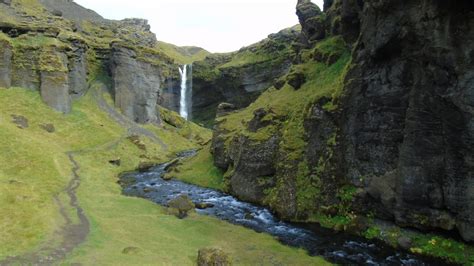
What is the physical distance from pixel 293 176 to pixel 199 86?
102 m

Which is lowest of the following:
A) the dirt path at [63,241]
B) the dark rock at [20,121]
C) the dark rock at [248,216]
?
the dark rock at [248,216]

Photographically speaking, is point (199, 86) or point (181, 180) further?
point (199, 86)

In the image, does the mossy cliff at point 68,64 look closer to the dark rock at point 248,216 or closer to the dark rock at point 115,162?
the dark rock at point 115,162

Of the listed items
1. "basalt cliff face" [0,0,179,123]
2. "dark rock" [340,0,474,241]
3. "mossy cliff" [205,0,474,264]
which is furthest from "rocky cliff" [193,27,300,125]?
"dark rock" [340,0,474,241]

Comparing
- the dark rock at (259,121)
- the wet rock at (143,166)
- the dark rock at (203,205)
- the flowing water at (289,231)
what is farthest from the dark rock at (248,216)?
the wet rock at (143,166)

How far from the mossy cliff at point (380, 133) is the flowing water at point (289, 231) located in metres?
1.82

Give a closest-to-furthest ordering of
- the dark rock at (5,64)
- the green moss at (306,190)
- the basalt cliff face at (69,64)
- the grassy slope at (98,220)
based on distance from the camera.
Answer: the grassy slope at (98,220), the green moss at (306,190), the dark rock at (5,64), the basalt cliff face at (69,64)

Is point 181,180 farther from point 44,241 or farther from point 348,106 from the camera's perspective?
point 44,241

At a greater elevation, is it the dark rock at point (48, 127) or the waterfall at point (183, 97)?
the waterfall at point (183, 97)

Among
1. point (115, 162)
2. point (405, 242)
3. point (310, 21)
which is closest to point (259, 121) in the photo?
point (310, 21)

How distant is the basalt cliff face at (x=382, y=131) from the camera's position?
30.5 metres

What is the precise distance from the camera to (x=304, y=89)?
2195 inches

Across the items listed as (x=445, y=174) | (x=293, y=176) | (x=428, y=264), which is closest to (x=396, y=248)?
(x=428, y=264)

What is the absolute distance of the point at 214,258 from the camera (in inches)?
1037
